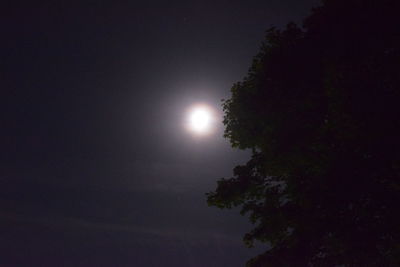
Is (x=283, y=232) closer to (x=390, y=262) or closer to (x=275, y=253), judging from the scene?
(x=275, y=253)

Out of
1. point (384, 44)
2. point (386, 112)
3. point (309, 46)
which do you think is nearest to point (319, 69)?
point (309, 46)

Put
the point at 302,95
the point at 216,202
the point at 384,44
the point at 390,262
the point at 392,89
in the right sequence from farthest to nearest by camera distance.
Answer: the point at 216,202
the point at 302,95
the point at 384,44
the point at 392,89
the point at 390,262

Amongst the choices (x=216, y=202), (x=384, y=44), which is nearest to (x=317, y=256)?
(x=216, y=202)

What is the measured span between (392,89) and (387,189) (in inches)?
117

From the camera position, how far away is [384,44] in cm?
1341

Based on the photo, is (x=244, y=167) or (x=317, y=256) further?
(x=244, y=167)

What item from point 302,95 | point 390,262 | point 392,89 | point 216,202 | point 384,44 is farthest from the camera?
point 216,202

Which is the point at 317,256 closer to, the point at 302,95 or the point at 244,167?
the point at 244,167

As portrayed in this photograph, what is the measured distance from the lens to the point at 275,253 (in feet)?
46.1

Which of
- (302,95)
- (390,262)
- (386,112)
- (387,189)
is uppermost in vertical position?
(302,95)

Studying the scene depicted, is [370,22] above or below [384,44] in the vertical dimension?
above

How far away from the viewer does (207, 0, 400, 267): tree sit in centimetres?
Result: 1173

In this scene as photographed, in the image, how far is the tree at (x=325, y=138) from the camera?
1173 cm

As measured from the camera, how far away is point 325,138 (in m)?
12.7
